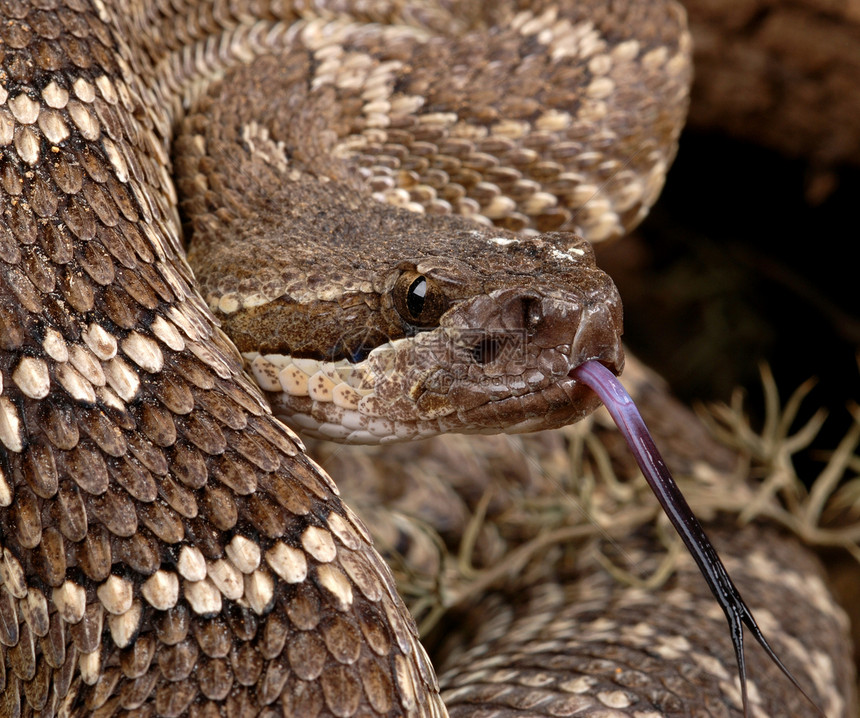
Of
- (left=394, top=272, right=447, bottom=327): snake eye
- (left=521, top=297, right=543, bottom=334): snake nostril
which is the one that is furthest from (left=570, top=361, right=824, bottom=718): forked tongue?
(left=394, top=272, right=447, bottom=327): snake eye

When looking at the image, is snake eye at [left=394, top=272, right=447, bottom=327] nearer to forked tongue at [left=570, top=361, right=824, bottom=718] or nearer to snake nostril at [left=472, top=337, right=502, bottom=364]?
snake nostril at [left=472, top=337, right=502, bottom=364]

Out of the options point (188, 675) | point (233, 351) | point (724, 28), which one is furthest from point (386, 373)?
point (724, 28)

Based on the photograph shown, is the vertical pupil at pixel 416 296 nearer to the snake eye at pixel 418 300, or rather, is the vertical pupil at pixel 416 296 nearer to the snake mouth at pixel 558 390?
the snake eye at pixel 418 300

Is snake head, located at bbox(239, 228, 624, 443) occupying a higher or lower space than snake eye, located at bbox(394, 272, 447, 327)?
lower

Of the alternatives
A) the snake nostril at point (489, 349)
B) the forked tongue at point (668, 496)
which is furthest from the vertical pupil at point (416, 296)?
the forked tongue at point (668, 496)

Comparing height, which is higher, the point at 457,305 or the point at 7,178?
the point at 7,178

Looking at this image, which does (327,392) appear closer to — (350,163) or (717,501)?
(350,163)

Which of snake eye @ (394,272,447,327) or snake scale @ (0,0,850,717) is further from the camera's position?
snake eye @ (394,272,447,327)
